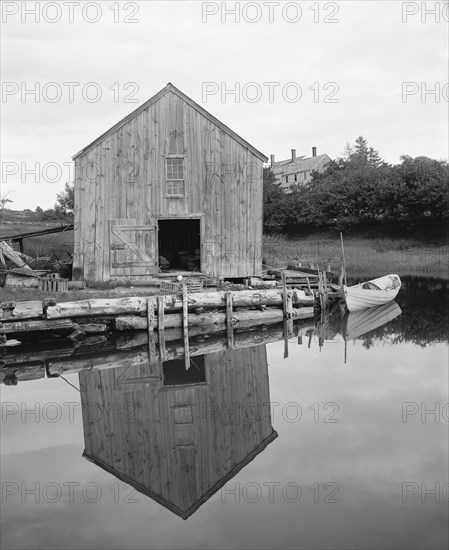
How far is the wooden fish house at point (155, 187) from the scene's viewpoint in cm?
2370

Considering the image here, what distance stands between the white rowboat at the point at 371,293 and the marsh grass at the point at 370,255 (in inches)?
364

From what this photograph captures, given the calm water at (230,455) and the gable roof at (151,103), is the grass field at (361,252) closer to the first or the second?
the gable roof at (151,103)

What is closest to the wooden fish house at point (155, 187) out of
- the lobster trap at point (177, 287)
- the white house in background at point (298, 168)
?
the lobster trap at point (177, 287)

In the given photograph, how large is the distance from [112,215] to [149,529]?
57.2 ft

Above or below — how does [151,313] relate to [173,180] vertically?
below

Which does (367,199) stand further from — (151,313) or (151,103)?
(151,313)

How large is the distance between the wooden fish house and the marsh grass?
40.7 ft

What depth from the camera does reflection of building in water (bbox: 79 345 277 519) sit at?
29.5 feet

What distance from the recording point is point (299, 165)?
3359 inches

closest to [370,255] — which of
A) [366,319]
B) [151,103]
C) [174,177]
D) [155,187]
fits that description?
[366,319]

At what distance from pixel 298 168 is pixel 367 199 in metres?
37.8

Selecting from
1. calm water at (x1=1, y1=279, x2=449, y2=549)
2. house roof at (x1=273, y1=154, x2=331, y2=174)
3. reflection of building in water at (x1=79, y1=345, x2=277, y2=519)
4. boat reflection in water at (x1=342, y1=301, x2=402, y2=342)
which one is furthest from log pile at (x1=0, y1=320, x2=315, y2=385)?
house roof at (x1=273, y1=154, x2=331, y2=174)

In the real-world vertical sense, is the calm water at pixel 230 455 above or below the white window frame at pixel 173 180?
below

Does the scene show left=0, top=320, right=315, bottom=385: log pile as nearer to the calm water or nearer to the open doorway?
the calm water
